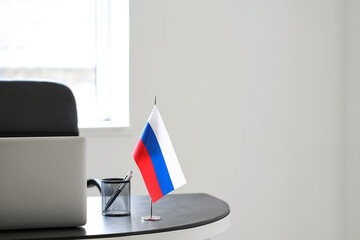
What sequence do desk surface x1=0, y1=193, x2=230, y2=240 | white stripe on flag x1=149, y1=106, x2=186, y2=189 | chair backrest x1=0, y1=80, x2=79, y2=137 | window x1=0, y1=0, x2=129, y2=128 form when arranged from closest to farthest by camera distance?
desk surface x1=0, y1=193, x2=230, y2=240 < white stripe on flag x1=149, y1=106, x2=186, y2=189 < chair backrest x1=0, y1=80, x2=79, y2=137 < window x1=0, y1=0, x2=129, y2=128

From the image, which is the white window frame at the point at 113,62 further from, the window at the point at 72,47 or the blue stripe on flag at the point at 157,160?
the blue stripe on flag at the point at 157,160

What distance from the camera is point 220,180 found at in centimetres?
328

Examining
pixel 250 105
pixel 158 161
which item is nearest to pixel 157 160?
pixel 158 161

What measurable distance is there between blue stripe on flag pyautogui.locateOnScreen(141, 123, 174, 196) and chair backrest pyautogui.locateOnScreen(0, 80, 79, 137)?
554 millimetres

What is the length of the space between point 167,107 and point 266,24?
852 millimetres

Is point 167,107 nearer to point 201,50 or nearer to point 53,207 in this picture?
point 201,50

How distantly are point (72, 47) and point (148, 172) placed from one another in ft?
6.74

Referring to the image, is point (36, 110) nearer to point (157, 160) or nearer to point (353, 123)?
point (157, 160)

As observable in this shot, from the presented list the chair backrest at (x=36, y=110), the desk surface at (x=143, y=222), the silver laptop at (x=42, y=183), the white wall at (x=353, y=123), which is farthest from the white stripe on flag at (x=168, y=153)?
the white wall at (x=353, y=123)

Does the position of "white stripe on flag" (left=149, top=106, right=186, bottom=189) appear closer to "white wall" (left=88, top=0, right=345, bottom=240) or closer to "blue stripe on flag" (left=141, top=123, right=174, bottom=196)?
"blue stripe on flag" (left=141, top=123, right=174, bottom=196)

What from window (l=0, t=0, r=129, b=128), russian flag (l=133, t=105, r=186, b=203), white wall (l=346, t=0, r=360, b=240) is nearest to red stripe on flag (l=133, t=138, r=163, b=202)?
russian flag (l=133, t=105, r=186, b=203)

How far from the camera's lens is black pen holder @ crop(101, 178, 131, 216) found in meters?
1.52

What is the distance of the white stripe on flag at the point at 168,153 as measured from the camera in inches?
58.6

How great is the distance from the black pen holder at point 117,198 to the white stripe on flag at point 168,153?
139mm
